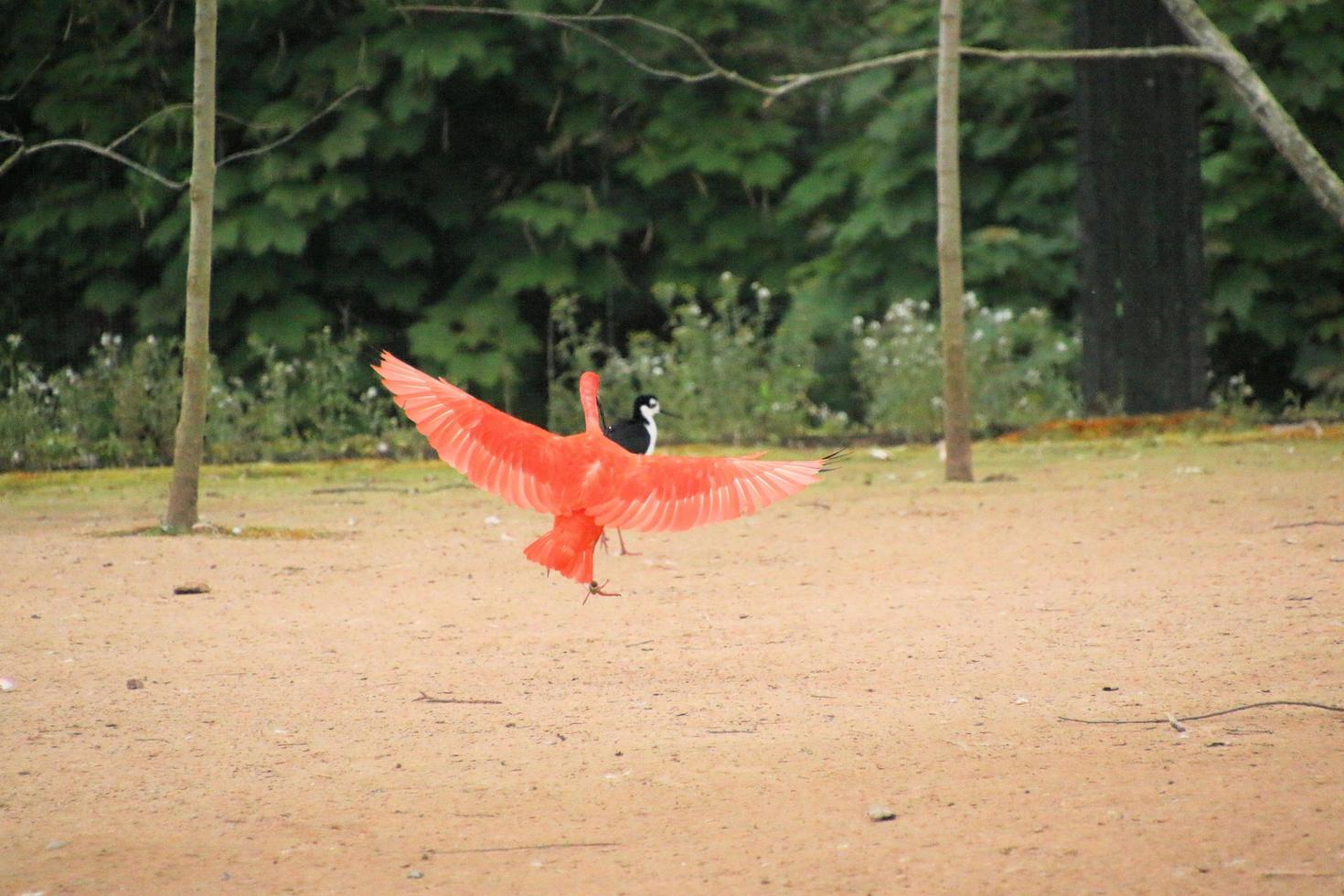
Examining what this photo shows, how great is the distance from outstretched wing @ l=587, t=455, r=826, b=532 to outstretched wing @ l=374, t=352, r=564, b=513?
0.21 metres

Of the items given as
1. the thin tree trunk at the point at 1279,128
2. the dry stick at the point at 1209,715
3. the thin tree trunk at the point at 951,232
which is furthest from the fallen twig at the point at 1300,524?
the thin tree trunk at the point at 1279,128

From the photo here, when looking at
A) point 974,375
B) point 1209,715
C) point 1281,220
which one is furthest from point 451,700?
point 1281,220

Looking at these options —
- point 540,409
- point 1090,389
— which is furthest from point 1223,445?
point 540,409

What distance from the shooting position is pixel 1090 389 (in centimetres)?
1511

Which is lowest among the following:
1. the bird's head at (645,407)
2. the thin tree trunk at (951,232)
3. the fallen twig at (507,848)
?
the fallen twig at (507,848)

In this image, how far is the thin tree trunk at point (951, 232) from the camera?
10.9 m

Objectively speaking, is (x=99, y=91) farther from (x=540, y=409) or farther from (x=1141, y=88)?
(x=1141, y=88)

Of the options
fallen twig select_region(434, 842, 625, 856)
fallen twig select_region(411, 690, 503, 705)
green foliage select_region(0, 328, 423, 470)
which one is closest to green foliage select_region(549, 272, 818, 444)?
green foliage select_region(0, 328, 423, 470)

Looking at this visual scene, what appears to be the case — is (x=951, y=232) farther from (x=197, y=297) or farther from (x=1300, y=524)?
(x=197, y=297)

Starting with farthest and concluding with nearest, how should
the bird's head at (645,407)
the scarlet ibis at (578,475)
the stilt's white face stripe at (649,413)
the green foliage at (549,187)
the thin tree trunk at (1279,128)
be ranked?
1. the green foliage at (549,187)
2. the thin tree trunk at (1279,128)
3. the bird's head at (645,407)
4. the stilt's white face stripe at (649,413)
5. the scarlet ibis at (578,475)

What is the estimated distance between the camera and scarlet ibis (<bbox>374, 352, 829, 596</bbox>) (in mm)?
4859

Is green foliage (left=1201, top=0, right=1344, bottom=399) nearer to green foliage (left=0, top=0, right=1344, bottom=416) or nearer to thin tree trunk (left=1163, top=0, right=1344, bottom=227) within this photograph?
green foliage (left=0, top=0, right=1344, bottom=416)

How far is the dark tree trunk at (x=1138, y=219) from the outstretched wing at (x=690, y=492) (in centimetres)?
1060

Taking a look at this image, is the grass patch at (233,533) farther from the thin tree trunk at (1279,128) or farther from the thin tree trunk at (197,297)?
the thin tree trunk at (1279,128)
